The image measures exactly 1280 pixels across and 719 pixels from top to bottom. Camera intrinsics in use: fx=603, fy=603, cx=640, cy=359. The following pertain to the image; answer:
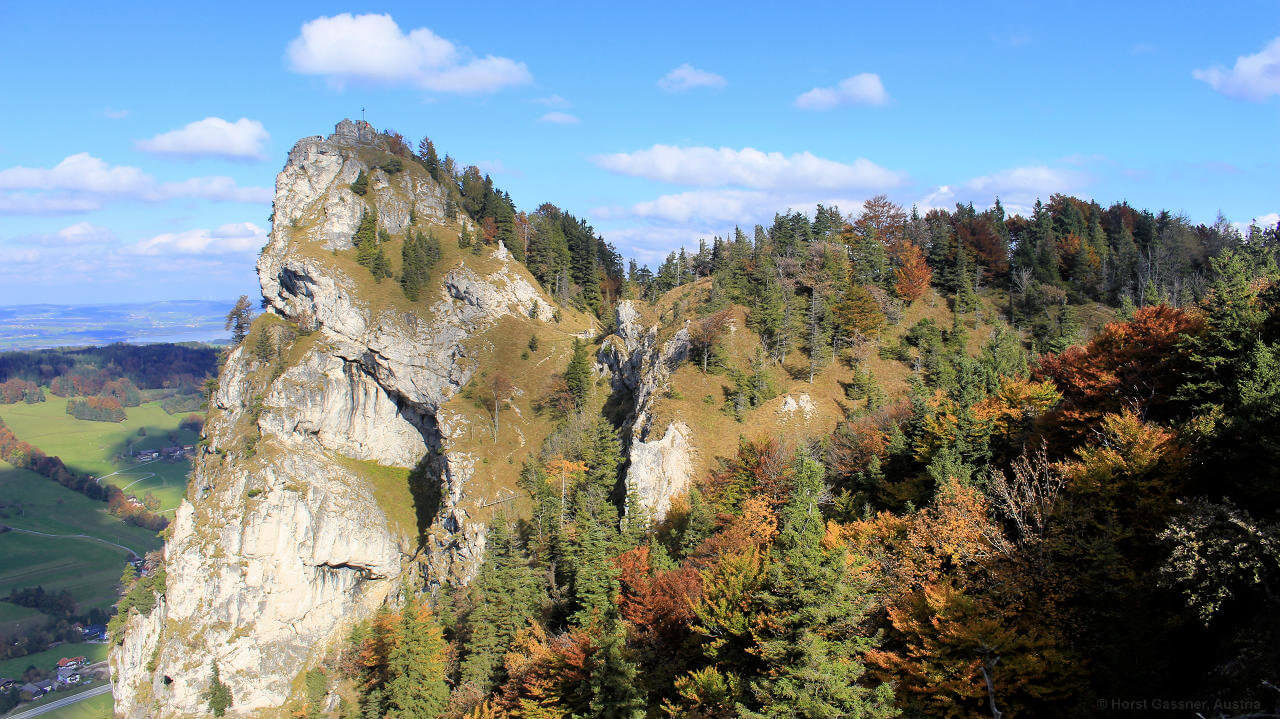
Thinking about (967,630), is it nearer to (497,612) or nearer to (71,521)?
Result: (497,612)

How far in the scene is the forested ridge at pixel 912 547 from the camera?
18.7m

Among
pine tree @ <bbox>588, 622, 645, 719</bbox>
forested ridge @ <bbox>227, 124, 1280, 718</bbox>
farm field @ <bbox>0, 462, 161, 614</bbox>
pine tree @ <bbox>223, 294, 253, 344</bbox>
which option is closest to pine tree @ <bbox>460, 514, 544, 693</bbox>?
forested ridge @ <bbox>227, 124, 1280, 718</bbox>

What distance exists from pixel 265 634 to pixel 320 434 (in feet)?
75.7

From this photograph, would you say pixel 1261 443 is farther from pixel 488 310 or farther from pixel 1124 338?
pixel 488 310

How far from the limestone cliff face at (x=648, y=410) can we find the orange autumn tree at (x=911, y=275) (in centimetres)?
2975

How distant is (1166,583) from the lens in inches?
708

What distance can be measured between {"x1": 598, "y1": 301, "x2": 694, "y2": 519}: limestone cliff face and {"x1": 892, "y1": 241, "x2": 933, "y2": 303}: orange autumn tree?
97.6ft

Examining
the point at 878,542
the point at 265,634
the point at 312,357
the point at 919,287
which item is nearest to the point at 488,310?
the point at 312,357

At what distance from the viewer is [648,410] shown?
5844cm

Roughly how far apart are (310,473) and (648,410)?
42127 millimetres

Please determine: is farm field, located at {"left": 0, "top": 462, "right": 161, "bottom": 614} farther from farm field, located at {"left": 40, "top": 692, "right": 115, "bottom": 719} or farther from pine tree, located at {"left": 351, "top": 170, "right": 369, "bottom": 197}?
pine tree, located at {"left": 351, "top": 170, "right": 369, "bottom": 197}

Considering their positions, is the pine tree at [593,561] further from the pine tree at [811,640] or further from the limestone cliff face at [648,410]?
the pine tree at [811,640]

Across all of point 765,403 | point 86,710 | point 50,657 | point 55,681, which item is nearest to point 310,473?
point 765,403

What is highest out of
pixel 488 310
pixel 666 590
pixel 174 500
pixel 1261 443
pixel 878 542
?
pixel 488 310
